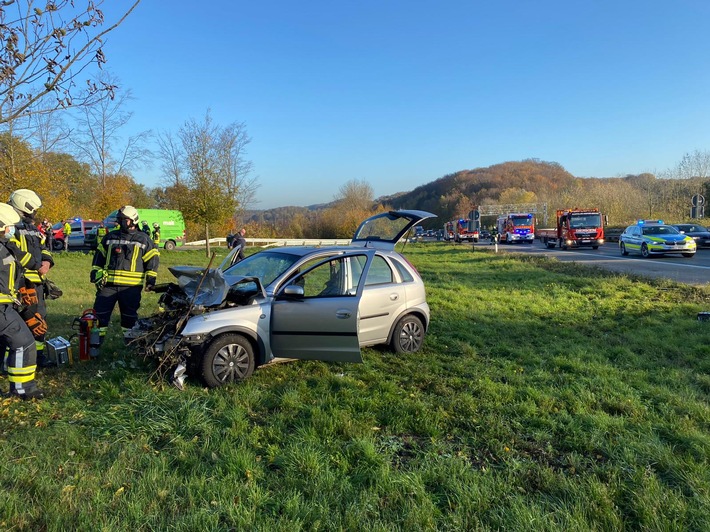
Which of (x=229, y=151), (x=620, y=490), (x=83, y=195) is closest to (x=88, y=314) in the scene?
(x=620, y=490)

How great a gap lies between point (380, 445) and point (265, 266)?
3013 millimetres

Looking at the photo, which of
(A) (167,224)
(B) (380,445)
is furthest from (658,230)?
(A) (167,224)

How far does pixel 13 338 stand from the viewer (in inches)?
174

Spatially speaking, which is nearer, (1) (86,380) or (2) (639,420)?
(2) (639,420)

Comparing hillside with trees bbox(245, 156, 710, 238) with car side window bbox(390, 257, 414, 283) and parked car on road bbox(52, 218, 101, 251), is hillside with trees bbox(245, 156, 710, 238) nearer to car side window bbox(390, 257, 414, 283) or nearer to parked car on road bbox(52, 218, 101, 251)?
parked car on road bbox(52, 218, 101, 251)

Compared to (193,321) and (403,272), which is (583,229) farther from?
(193,321)

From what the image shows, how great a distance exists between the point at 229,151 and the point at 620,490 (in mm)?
29998

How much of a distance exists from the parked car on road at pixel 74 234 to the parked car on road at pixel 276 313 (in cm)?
3003

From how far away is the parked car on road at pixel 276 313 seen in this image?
472 centimetres

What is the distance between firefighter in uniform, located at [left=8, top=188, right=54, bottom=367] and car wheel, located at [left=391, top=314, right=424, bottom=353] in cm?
438

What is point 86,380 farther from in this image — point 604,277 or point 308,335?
point 604,277

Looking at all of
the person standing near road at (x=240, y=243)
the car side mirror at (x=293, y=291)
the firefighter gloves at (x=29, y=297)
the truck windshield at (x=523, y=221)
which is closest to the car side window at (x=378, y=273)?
the car side mirror at (x=293, y=291)

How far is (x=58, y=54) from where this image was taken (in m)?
3.50

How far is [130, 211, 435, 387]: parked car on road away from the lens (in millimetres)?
4723
